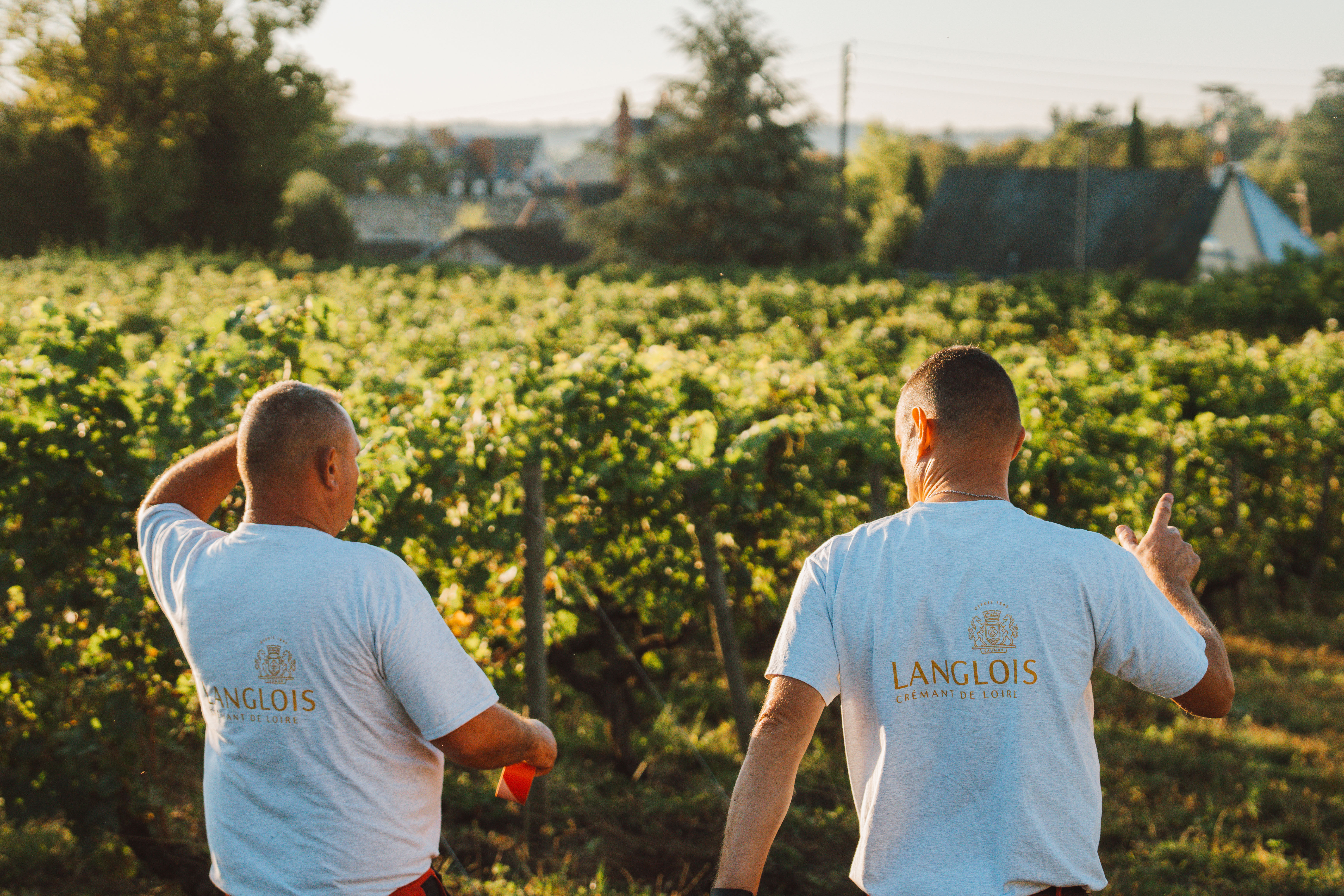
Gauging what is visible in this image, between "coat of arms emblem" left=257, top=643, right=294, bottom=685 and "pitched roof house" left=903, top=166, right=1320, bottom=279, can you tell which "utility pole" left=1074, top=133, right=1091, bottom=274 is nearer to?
"pitched roof house" left=903, top=166, right=1320, bottom=279

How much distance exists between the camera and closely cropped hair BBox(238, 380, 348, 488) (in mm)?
2270

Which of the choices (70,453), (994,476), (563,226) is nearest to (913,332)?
(70,453)

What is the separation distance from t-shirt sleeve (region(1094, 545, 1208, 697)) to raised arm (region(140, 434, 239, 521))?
6.66 ft

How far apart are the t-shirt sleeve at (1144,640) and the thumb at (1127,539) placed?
12.9 inches

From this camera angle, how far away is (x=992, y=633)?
190cm

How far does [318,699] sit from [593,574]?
9.86 feet

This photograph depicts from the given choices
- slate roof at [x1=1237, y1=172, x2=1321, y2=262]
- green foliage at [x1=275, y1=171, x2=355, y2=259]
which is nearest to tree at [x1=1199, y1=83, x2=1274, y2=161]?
slate roof at [x1=1237, y1=172, x2=1321, y2=262]

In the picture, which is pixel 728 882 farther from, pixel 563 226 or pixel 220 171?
pixel 563 226

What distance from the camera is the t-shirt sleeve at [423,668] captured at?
2137mm

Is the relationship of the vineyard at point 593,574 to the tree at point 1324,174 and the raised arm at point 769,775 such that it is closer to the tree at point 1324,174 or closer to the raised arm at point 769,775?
the raised arm at point 769,775

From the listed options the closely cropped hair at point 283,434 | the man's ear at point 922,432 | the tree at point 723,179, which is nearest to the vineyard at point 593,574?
the closely cropped hair at point 283,434

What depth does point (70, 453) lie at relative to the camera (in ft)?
13.7

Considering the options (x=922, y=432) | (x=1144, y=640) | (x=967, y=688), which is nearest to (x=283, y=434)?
(x=922, y=432)

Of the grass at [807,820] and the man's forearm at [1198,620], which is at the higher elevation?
the man's forearm at [1198,620]
